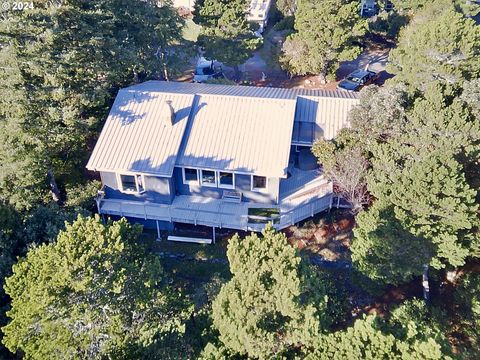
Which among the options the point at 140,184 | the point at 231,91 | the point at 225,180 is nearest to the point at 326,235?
the point at 225,180

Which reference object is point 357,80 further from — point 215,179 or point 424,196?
point 424,196

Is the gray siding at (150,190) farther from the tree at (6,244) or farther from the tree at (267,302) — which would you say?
the tree at (267,302)

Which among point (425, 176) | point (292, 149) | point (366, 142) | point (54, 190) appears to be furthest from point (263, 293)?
point (54, 190)

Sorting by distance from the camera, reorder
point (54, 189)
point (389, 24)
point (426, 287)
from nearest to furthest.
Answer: point (426, 287)
point (54, 189)
point (389, 24)

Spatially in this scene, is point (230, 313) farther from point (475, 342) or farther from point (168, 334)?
point (475, 342)

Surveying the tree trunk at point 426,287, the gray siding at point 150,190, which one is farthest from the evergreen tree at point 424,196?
the gray siding at point 150,190

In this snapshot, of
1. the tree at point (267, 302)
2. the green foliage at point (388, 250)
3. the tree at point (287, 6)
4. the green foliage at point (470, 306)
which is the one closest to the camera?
the tree at point (267, 302)
